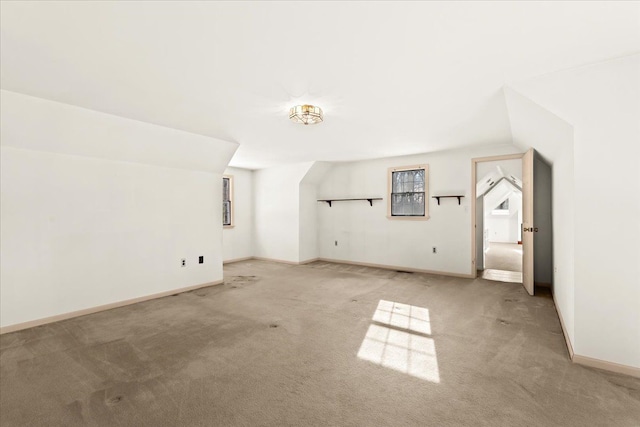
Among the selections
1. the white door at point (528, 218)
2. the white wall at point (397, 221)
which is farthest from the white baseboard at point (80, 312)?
the white door at point (528, 218)

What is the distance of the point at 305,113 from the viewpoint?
2928 millimetres

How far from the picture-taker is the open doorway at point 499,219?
5285 millimetres

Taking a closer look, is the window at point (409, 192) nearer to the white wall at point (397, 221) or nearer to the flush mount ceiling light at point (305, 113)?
the white wall at point (397, 221)

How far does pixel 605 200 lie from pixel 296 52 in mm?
2579

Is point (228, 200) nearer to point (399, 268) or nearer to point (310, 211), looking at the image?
point (310, 211)

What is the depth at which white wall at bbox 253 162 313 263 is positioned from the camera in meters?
6.73

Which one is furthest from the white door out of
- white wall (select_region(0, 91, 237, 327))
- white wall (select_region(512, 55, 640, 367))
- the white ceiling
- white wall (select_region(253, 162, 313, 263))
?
white wall (select_region(0, 91, 237, 327))

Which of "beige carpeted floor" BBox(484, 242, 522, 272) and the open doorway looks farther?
"beige carpeted floor" BBox(484, 242, 522, 272)

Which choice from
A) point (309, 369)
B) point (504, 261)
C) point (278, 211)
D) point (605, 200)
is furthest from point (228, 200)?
point (504, 261)

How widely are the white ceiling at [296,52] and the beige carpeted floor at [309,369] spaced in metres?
2.33

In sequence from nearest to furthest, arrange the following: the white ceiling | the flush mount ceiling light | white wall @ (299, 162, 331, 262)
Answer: the white ceiling → the flush mount ceiling light → white wall @ (299, 162, 331, 262)

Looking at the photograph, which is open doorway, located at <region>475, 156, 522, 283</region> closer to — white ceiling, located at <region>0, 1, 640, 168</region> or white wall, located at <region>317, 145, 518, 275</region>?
white wall, located at <region>317, 145, 518, 275</region>

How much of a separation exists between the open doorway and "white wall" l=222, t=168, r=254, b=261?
17.2 ft

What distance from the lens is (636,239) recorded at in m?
2.11
